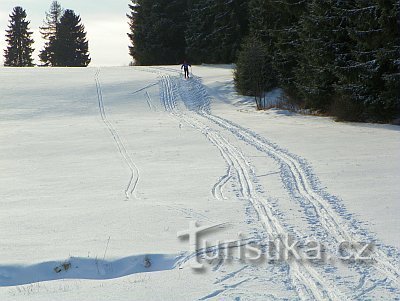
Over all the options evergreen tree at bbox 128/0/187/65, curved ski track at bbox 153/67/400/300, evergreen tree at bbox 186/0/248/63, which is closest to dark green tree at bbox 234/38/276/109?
curved ski track at bbox 153/67/400/300

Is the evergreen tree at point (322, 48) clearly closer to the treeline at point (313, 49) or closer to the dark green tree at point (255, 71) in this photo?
the treeline at point (313, 49)

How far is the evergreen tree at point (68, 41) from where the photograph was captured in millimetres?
70188

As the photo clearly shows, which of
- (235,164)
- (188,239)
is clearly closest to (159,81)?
(235,164)

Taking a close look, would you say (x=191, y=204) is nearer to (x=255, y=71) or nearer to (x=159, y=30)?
(x=255, y=71)

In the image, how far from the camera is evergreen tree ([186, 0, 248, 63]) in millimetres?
41228

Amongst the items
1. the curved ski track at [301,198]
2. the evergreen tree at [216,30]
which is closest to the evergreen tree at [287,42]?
the curved ski track at [301,198]

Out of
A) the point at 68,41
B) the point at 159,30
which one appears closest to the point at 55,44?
the point at 68,41

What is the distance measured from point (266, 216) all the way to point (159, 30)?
42.4 m

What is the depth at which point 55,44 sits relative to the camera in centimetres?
7056

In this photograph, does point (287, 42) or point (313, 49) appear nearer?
point (313, 49)

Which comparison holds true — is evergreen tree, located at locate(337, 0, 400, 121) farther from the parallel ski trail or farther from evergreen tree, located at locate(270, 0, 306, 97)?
evergreen tree, located at locate(270, 0, 306, 97)

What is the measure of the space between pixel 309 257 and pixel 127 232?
3235 mm

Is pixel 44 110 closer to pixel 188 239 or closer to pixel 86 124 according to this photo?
pixel 86 124

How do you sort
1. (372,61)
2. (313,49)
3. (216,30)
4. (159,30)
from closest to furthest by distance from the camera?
(372,61) < (313,49) < (216,30) < (159,30)
